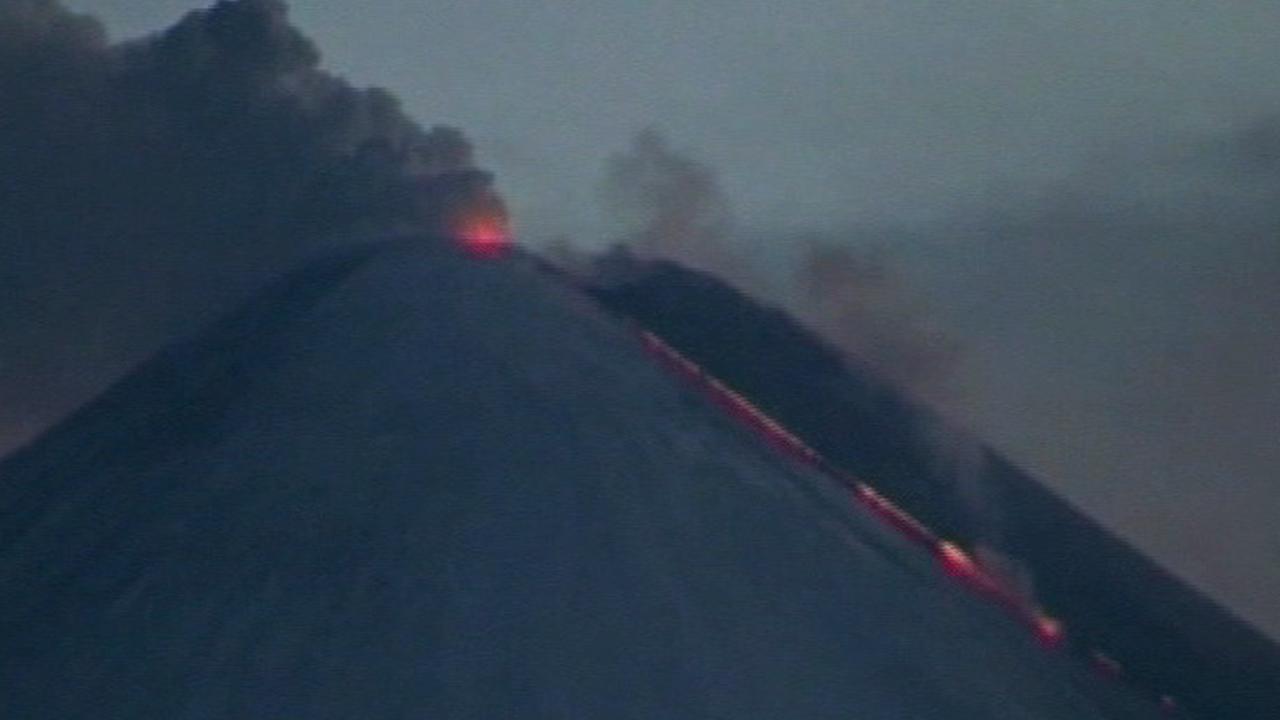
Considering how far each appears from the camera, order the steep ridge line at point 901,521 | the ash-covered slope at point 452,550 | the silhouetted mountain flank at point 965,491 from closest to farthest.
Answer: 1. the ash-covered slope at point 452,550
2. the steep ridge line at point 901,521
3. the silhouetted mountain flank at point 965,491

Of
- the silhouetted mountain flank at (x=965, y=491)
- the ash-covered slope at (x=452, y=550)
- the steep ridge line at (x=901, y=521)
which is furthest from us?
the silhouetted mountain flank at (x=965, y=491)

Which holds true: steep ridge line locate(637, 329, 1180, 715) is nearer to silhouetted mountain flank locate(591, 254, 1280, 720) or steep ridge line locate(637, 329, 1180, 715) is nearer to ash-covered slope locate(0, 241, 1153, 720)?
silhouetted mountain flank locate(591, 254, 1280, 720)

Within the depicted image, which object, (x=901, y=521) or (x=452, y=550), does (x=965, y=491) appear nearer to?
(x=901, y=521)

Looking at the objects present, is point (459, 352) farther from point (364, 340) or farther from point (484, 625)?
point (484, 625)

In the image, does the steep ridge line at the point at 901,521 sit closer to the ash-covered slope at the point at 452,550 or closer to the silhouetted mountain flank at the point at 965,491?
the silhouetted mountain flank at the point at 965,491

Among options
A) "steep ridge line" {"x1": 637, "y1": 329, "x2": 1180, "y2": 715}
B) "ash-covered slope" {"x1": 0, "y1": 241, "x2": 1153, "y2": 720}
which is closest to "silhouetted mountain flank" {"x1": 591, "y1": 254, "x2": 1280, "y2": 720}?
"steep ridge line" {"x1": 637, "y1": 329, "x2": 1180, "y2": 715}

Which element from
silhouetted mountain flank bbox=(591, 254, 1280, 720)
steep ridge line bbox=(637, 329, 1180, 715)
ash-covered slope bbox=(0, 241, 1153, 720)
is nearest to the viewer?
ash-covered slope bbox=(0, 241, 1153, 720)

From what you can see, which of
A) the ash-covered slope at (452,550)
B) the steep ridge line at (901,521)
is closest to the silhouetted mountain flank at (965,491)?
the steep ridge line at (901,521)
